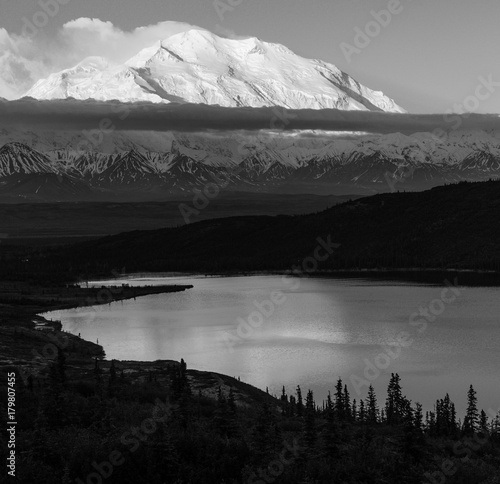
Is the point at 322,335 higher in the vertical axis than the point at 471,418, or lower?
higher

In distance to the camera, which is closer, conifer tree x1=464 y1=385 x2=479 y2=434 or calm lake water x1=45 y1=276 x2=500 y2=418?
conifer tree x1=464 y1=385 x2=479 y2=434

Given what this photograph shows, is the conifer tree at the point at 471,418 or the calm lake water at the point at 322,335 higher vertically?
the calm lake water at the point at 322,335

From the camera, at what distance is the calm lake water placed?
82.4m

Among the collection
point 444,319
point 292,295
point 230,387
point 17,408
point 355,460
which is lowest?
point 355,460

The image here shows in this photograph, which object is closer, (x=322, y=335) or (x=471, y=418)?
(x=471, y=418)

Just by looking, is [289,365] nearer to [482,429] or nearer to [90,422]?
[482,429]

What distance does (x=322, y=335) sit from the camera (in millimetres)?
115938

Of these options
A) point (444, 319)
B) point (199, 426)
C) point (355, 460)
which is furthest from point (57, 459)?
point (444, 319)

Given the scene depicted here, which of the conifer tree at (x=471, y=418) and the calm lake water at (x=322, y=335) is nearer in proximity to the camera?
the conifer tree at (x=471, y=418)

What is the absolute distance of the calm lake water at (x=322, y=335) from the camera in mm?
82375

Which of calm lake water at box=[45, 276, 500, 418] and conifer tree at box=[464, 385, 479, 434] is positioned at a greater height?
calm lake water at box=[45, 276, 500, 418]

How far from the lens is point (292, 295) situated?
176m

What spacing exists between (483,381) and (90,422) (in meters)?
46.1

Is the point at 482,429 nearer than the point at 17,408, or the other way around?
the point at 17,408
